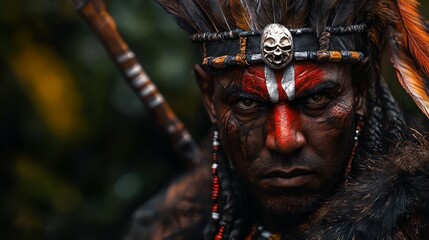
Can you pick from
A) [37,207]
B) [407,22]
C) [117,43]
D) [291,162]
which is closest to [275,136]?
[291,162]

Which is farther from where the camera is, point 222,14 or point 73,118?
point 73,118

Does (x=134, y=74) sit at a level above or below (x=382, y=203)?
below

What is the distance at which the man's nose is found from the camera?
10.1 ft

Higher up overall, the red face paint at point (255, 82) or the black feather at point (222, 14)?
the black feather at point (222, 14)

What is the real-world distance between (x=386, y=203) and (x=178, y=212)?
121cm

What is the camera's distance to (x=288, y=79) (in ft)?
10.1

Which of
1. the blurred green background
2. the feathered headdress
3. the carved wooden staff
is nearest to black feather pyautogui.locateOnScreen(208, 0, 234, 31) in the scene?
the feathered headdress

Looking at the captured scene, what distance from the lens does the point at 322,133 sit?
10.3 ft

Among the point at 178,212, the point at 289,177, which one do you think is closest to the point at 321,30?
the point at 289,177

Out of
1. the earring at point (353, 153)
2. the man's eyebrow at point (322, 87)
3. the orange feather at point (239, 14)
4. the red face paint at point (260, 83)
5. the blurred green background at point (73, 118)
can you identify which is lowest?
the blurred green background at point (73, 118)

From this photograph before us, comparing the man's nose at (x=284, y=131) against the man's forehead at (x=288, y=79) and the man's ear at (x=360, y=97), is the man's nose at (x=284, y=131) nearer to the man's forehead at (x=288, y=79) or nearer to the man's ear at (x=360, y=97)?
the man's forehead at (x=288, y=79)

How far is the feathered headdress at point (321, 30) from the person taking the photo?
10.1ft

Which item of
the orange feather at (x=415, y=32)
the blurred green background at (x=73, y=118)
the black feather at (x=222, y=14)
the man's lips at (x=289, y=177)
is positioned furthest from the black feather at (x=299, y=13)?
the blurred green background at (x=73, y=118)

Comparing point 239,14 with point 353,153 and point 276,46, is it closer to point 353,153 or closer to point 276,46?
point 276,46
